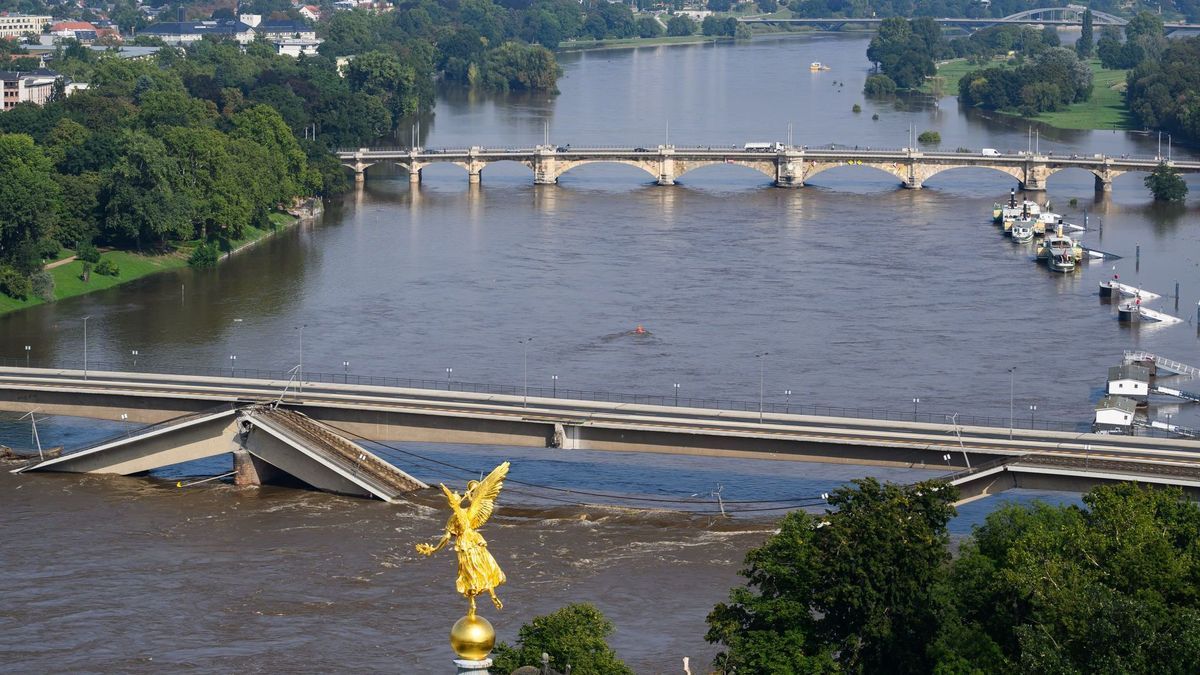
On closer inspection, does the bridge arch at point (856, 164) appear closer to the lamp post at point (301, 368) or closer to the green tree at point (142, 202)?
the green tree at point (142, 202)

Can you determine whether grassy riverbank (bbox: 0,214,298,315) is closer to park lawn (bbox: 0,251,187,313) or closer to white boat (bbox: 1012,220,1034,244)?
park lawn (bbox: 0,251,187,313)

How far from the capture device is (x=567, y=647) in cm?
3400

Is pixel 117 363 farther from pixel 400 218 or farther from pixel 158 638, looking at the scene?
pixel 400 218

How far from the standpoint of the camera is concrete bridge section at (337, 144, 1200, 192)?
104 metres

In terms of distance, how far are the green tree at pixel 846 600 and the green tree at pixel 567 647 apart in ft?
7.26

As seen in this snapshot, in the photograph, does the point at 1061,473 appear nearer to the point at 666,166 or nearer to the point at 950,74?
the point at 666,166

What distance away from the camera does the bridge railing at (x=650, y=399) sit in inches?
2168

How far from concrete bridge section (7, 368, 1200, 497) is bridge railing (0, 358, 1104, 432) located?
123 centimetres

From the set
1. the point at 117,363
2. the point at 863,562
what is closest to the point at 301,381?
the point at 117,363

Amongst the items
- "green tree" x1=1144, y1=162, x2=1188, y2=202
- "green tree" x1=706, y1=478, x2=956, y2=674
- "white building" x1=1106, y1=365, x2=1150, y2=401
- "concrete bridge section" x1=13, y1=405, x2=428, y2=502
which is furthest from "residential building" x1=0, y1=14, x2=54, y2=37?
"green tree" x1=706, y1=478, x2=956, y2=674

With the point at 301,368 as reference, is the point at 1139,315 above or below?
below

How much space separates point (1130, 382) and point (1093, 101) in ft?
290

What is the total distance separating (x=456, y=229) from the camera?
9169 cm

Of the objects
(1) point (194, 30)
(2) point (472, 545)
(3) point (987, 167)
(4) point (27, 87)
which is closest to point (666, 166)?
(3) point (987, 167)
